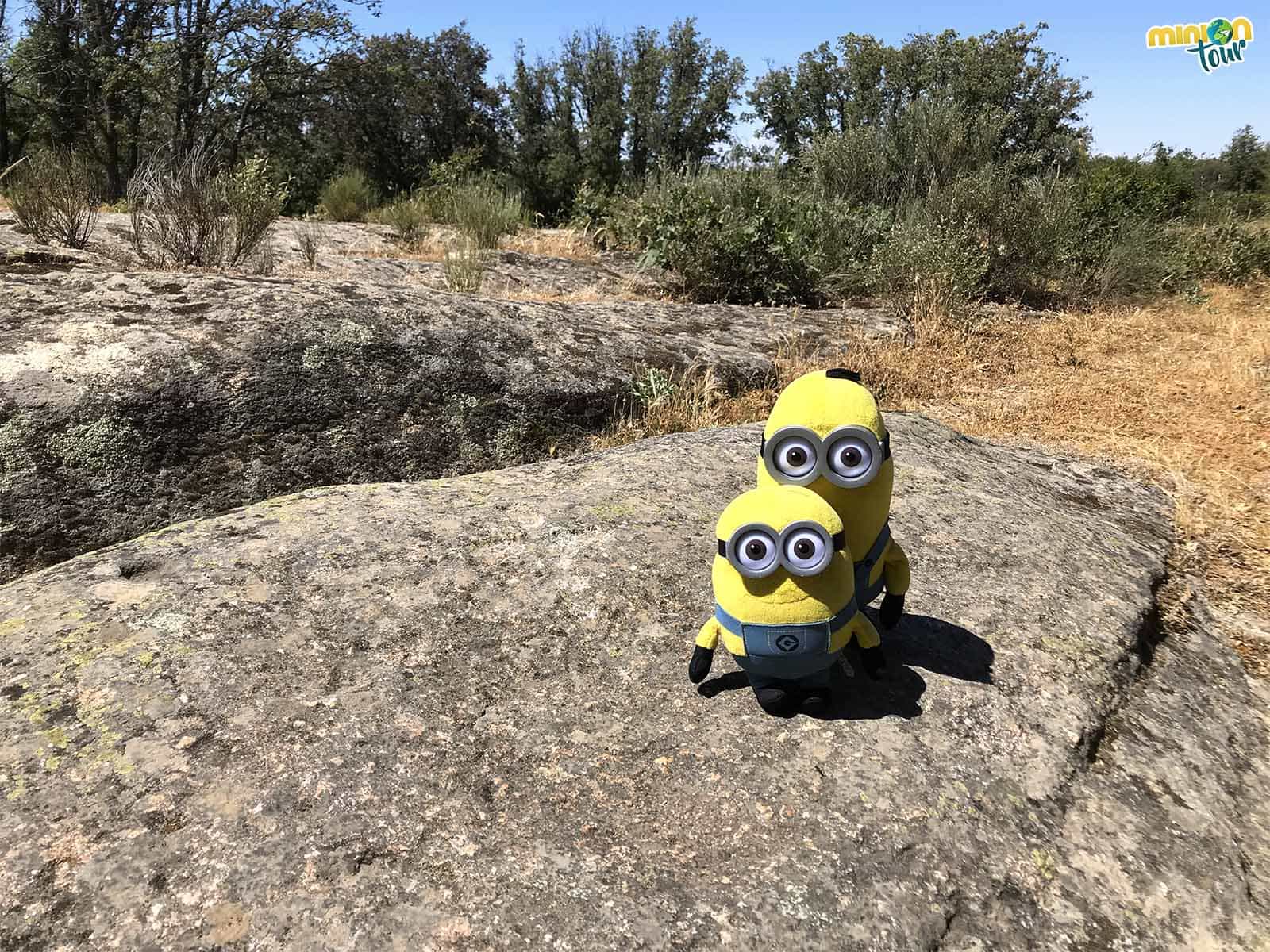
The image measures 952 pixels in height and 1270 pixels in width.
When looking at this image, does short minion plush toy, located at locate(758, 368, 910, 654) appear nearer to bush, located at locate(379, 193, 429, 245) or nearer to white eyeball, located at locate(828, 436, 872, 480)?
white eyeball, located at locate(828, 436, 872, 480)

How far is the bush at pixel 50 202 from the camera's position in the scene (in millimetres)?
5008

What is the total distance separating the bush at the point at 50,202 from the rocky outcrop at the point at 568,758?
148 inches

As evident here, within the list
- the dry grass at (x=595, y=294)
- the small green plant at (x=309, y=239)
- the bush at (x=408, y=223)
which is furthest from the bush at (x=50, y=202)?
the bush at (x=408, y=223)

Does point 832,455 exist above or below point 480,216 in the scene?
below

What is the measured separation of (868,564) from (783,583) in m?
0.38

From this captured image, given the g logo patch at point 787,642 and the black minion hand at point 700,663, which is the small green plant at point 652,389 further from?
the g logo patch at point 787,642

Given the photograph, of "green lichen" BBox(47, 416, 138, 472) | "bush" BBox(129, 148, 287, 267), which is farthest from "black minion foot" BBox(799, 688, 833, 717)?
"bush" BBox(129, 148, 287, 267)

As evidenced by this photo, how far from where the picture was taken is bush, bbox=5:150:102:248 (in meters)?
5.01

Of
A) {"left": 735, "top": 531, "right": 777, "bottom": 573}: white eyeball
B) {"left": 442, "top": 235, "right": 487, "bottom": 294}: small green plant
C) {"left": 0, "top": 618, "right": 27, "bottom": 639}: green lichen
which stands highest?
{"left": 442, "top": 235, "right": 487, "bottom": 294}: small green plant

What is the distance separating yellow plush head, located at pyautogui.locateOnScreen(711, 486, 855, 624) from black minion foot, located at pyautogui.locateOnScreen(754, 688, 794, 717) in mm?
256

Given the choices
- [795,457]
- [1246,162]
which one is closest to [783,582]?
[795,457]

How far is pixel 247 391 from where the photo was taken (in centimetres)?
315

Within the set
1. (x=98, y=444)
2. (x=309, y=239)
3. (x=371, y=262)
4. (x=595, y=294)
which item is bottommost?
(x=98, y=444)

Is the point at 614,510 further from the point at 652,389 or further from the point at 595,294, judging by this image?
the point at 595,294
